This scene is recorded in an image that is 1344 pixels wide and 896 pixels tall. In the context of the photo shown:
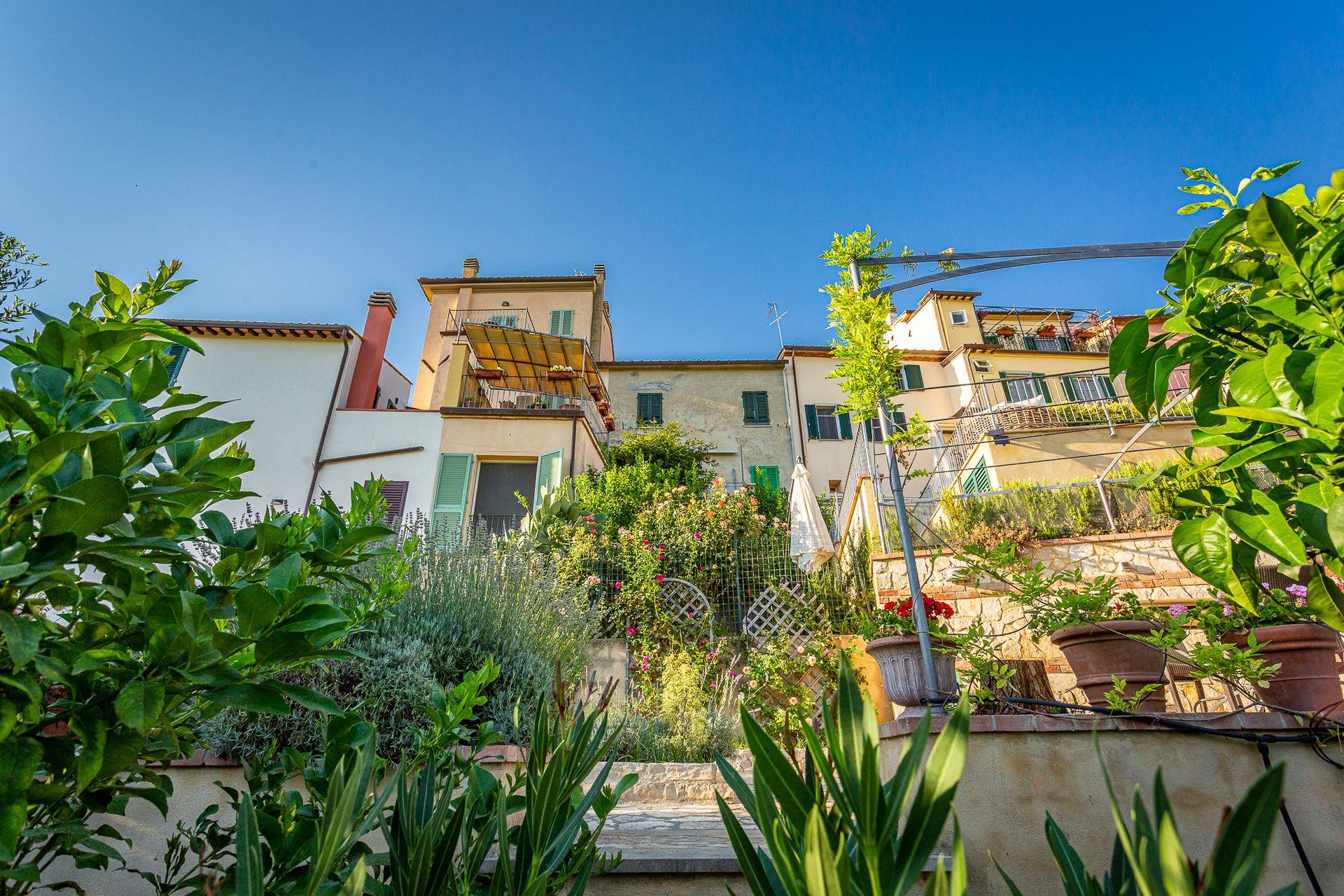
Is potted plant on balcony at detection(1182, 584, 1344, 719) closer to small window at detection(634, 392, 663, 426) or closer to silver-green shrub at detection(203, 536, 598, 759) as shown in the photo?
silver-green shrub at detection(203, 536, 598, 759)

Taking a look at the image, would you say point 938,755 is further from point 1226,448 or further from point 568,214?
point 568,214

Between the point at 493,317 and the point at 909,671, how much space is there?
57.8 ft

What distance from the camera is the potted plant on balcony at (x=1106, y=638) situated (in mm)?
2857

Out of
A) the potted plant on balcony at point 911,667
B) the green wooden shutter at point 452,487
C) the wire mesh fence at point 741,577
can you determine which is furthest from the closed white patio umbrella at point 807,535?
the green wooden shutter at point 452,487

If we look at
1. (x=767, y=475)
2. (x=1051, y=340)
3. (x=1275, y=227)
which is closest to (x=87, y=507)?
(x=1275, y=227)

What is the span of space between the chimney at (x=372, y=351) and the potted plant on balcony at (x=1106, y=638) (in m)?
13.8

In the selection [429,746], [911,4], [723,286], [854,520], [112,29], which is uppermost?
[911,4]

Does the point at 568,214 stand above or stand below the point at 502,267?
below

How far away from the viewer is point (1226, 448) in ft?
4.62

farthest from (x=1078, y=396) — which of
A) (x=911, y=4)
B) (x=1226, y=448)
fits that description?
(x=1226, y=448)

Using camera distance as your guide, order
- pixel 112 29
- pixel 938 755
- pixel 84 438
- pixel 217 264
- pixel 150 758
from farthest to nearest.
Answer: pixel 112 29
pixel 217 264
pixel 150 758
pixel 84 438
pixel 938 755

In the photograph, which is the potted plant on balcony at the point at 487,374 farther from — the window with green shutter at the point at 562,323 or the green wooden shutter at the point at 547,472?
the window with green shutter at the point at 562,323

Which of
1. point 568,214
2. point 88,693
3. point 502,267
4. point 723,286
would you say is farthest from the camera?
point 502,267

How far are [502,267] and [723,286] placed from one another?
13.5m
